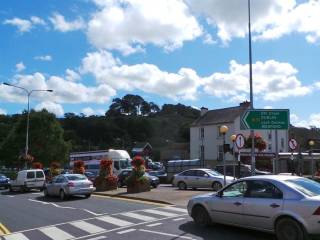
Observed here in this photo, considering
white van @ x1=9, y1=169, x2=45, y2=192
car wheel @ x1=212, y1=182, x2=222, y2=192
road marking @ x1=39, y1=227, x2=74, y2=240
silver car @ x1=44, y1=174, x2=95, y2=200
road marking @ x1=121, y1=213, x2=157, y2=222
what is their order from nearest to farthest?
road marking @ x1=39, y1=227, x2=74, y2=240
road marking @ x1=121, y1=213, x2=157, y2=222
silver car @ x1=44, y1=174, x2=95, y2=200
car wheel @ x1=212, y1=182, x2=222, y2=192
white van @ x1=9, y1=169, x2=45, y2=192

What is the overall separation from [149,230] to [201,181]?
1761cm

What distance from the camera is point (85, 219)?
17.1 metres

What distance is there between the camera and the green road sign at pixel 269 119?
63.9 ft

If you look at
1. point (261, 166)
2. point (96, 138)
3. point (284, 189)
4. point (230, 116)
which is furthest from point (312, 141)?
point (96, 138)

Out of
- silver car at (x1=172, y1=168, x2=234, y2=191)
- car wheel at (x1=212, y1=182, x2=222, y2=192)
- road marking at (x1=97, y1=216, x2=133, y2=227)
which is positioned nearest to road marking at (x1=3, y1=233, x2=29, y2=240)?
road marking at (x1=97, y1=216, x2=133, y2=227)

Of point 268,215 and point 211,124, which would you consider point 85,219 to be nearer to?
point 268,215

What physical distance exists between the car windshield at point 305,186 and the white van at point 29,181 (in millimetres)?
27650

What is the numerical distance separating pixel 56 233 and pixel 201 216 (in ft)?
13.1

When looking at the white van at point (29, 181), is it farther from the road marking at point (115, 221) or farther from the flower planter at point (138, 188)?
the road marking at point (115, 221)

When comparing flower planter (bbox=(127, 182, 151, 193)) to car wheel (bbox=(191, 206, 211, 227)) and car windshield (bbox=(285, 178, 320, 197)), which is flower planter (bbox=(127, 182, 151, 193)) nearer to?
car wheel (bbox=(191, 206, 211, 227))

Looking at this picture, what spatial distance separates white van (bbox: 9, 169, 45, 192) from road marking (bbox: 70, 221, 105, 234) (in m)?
21.2

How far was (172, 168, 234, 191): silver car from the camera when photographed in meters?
30.2

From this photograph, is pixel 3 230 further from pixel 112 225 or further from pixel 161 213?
pixel 161 213

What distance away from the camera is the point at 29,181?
120 feet
